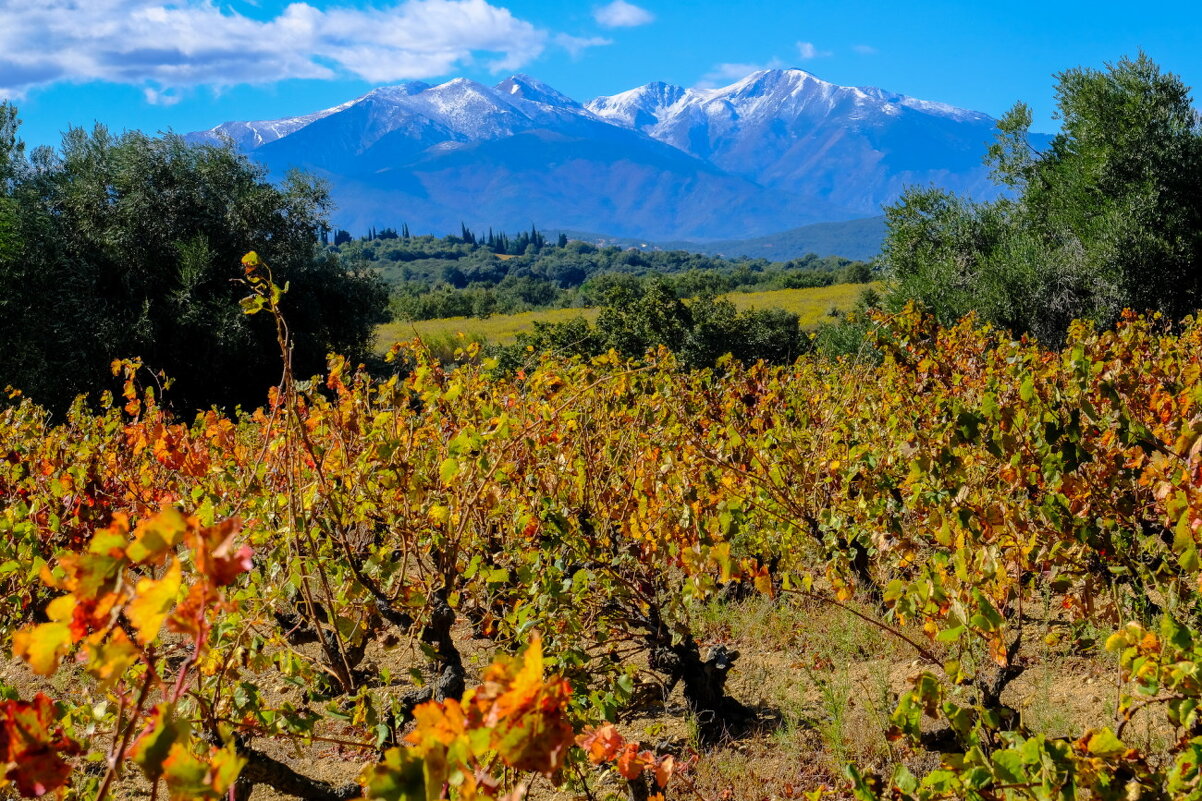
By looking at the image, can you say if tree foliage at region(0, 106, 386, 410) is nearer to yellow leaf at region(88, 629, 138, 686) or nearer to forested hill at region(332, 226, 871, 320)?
forested hill at region(332, 226, 871, 320)

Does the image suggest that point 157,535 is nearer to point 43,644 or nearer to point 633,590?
point 43,644

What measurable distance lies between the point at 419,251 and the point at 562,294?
59926 mm

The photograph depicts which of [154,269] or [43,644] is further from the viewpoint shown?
[154,269]

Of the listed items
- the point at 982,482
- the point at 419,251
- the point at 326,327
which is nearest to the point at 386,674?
the point at 982,482

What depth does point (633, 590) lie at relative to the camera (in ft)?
14.2

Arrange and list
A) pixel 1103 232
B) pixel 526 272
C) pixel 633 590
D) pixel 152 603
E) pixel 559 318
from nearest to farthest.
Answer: pixel 152 603
pixel 633 590
pixel 1103 232
pixel 559 318
pixel 526 272

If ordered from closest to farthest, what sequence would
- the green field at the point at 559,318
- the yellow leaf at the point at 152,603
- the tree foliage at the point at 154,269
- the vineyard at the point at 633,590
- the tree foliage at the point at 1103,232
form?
the yellow leaf at the point at 152,603
the vineyard at the point at 633,590
the tree foliage at the point at 154,269
the tree foliage at the point at 1103,232
the green field at the point at 559,318

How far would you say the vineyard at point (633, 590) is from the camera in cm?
142

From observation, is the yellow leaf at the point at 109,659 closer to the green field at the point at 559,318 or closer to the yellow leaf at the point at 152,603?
the yellow leaf at the point at 152,603

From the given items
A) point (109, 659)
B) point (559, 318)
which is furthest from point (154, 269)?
point (109, 659)

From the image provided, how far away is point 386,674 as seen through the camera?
9.75ft

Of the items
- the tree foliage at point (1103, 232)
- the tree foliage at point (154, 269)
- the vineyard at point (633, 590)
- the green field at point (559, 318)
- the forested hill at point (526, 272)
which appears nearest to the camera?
the vineyard at point (633, 590)

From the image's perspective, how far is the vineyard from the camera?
4.67 feet

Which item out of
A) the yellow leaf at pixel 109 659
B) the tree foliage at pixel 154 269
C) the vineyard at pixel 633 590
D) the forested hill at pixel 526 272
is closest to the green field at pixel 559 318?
the forested hill at pixel 526 272
